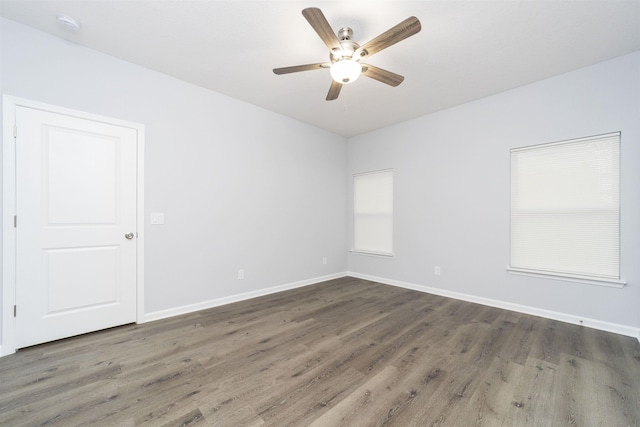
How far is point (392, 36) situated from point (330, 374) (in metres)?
2.52

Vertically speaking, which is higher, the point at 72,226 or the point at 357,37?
the point at 357,37

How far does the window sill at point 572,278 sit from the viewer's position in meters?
2.66

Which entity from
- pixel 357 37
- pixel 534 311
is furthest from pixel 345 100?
pixel 534 311

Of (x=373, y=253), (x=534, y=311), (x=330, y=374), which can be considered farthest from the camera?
(x=373, y=253)

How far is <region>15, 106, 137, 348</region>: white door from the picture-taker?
7.55 feet

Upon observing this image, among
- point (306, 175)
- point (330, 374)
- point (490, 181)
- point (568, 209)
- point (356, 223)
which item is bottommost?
point (330, 374)

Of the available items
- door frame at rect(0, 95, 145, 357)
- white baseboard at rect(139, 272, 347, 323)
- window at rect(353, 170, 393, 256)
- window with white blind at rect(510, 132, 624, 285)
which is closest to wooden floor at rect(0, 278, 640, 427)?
white baseboard at rect(139, 272, 347, 323)

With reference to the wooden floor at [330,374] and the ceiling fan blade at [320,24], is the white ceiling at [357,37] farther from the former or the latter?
the wooden floor at [330,374]

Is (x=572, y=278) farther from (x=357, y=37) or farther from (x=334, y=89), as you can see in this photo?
(x=357, y=37)

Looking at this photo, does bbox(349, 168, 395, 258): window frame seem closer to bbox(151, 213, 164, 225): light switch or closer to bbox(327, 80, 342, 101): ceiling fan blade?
bbox(327, 80, 342, 101): ceiling fan blade

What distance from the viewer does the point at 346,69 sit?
208 centimetres

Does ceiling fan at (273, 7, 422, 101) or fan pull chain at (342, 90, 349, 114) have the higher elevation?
fan pull chain at (342, 90, 349, 114)

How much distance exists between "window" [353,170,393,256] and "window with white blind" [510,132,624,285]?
1.83m

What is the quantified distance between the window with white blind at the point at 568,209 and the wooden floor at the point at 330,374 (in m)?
0.69
